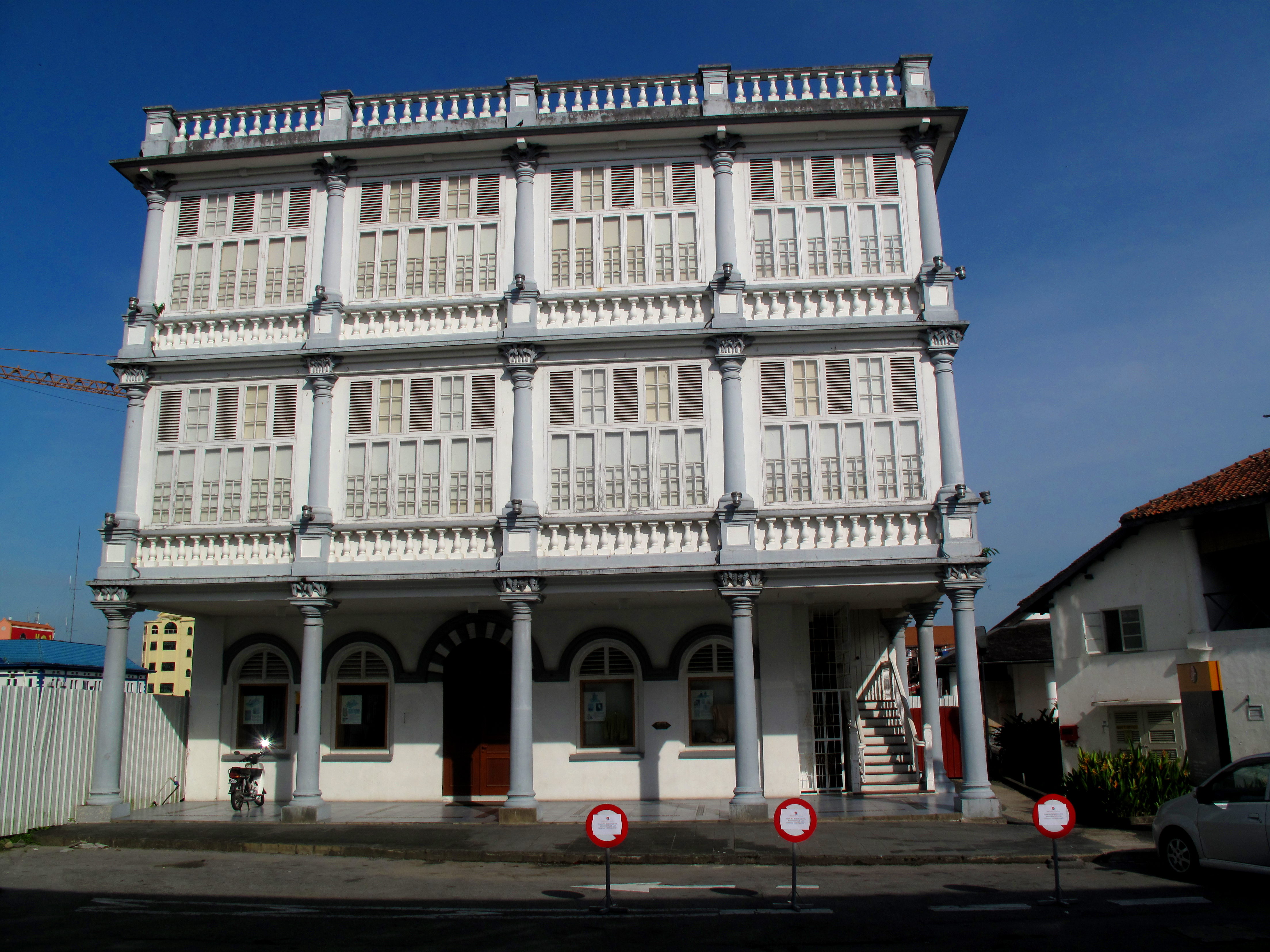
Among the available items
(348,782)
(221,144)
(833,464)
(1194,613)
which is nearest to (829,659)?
(833,464)

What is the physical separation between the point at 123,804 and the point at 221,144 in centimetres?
1271

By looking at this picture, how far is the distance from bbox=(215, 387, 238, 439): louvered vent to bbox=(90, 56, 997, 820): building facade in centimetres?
7

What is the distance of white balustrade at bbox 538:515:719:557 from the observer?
16453 mm

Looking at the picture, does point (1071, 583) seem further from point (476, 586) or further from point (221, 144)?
point (221, 144)

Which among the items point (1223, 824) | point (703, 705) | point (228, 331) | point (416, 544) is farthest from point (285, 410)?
point (1223, 824)

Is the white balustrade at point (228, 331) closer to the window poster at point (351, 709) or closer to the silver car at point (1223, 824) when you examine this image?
the window poster at point (351, 709)

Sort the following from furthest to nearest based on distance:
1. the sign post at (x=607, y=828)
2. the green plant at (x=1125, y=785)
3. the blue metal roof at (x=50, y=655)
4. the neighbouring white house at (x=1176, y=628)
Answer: the blue metal roof at (x=50, y=655)
the neighbouring white house at (x=1176, y=628)
the green plant at (x=1125, y=785)
the sign post at (x=607, y=828)

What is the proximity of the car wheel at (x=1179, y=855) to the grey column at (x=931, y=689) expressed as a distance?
7163mm

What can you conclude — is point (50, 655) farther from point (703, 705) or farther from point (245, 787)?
point (703, 705)

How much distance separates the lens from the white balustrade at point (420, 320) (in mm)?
17594

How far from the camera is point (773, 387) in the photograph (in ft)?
56.0

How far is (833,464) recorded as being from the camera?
54.7 feet

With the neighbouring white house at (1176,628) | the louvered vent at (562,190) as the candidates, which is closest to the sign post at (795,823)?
the neighbouring white house at (1176,628)

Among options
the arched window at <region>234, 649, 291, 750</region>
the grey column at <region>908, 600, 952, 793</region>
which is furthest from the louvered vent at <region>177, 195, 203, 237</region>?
the grey column at <region>908, 600, 952, 793</region>
